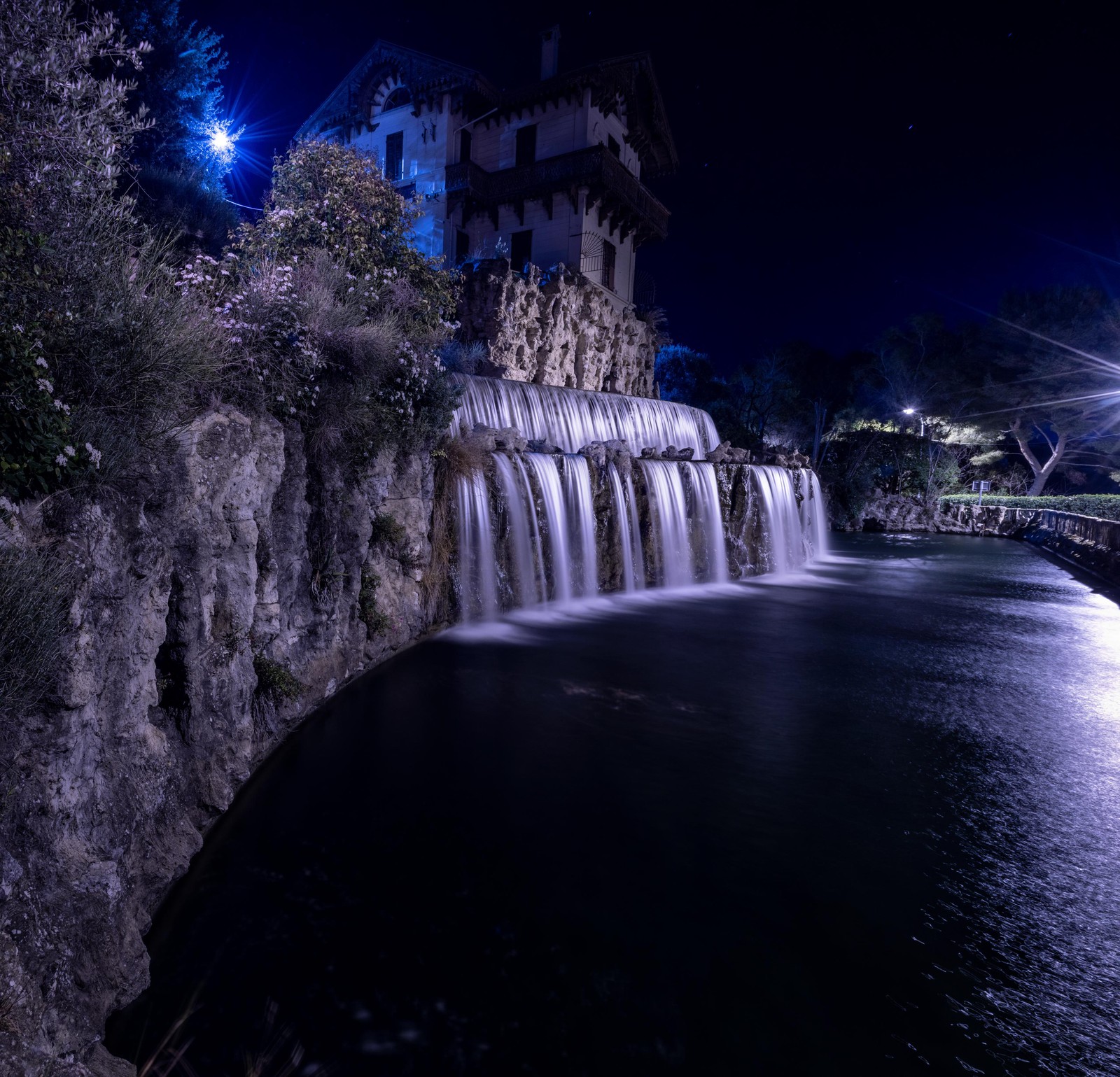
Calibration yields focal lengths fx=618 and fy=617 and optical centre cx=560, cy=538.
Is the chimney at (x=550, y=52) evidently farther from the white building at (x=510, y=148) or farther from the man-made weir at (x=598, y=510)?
the man-made weir at (x=598, y=510)

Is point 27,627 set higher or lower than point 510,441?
lower

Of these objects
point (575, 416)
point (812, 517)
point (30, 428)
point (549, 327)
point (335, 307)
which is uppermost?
point (549, 327)

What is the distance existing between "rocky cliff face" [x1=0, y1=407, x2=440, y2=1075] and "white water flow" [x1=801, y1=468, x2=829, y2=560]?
17636 millimetres

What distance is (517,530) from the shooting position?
36.2 feet

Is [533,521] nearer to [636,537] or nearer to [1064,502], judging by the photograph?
[636,537]

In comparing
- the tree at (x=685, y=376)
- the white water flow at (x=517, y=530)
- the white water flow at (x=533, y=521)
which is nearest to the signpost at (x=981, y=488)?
the tree at (x=685, y=376)

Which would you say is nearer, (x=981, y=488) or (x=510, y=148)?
(x=510, y=148)

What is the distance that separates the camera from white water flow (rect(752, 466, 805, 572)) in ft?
58.6

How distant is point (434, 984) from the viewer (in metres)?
3.10

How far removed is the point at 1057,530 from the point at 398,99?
3635 cm

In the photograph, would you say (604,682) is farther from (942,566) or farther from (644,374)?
(644,374)

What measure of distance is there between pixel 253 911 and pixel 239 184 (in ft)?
144

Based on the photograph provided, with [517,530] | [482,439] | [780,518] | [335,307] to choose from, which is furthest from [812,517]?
[335,307]

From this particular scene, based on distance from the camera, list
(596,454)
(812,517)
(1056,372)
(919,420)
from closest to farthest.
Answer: (596,454), (812,517), (1056,372), (919,420)
